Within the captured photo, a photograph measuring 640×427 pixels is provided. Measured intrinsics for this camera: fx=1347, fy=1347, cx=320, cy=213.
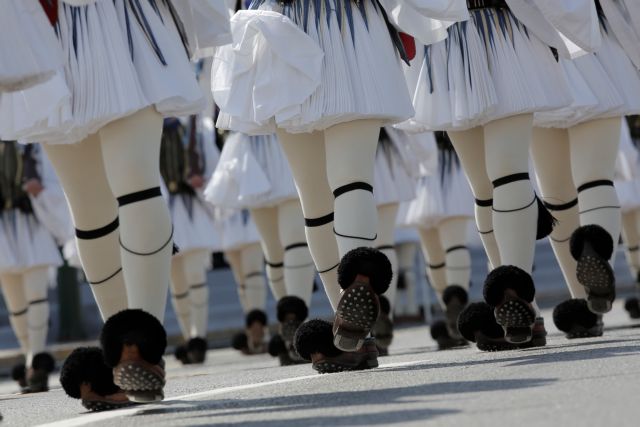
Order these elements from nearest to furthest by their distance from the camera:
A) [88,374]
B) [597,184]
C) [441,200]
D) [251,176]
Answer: [88,374] → [597,184] → [251,176] → [441,200]

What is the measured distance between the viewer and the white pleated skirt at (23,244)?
9.09 meters

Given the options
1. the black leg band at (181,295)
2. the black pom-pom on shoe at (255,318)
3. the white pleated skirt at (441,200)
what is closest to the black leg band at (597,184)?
the white pleated skirt at (441,200)

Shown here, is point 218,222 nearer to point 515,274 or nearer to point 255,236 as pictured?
point 255,236

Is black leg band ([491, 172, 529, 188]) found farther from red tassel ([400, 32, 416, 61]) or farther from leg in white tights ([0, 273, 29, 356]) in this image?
leg in white tights ([0, 273, 29, 356])

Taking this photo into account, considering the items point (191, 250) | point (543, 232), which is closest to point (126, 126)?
point (543, 232)

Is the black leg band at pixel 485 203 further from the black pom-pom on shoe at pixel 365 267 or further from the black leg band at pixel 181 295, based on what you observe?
the black leg band at pixel 181 295

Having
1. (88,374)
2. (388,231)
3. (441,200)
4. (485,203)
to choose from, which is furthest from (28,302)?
(88,374)

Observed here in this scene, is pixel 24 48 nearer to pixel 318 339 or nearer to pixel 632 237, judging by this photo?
pixel 318 339

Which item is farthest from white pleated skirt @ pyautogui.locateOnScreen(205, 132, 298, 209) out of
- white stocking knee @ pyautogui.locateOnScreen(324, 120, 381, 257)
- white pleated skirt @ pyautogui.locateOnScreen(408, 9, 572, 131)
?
white stocking knee @ pyautogui.locateOnScreen(324, 120, 381, 257)

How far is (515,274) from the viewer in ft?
16.9

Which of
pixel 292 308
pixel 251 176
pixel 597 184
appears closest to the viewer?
pixel 597 184

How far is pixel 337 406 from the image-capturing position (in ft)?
12.4

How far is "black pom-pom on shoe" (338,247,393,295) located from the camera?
4.56 metres

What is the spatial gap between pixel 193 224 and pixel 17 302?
1.68m
